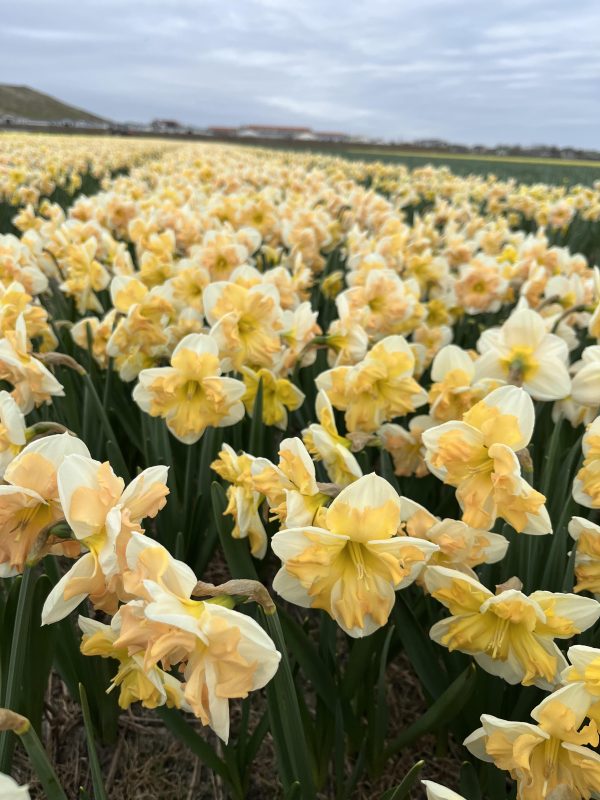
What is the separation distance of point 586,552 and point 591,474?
0.16 m

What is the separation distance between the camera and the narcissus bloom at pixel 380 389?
1693 millimetres

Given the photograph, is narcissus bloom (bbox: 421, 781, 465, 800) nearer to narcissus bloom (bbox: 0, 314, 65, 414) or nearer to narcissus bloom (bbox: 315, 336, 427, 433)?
narcissus bloom (bbox: 315, 336, 427, 433)

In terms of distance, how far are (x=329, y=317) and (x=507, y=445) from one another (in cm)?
241

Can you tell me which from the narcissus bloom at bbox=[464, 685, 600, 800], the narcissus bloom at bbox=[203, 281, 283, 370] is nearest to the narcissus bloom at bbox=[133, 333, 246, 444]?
the narcissus bloom at bbox=[203, 281, 283, 370]

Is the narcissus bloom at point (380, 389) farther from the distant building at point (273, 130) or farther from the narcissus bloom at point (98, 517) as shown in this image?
the distant building at point (273, 130)

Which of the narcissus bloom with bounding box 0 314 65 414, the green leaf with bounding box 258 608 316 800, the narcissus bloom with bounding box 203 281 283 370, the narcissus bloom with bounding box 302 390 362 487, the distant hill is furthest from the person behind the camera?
the distant hill

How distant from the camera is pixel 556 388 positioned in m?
1.70

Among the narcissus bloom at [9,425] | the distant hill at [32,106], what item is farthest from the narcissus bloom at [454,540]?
the distant hill at [32,106]

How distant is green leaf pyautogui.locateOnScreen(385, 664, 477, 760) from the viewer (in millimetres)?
1195

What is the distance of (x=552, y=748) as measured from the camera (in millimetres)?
946

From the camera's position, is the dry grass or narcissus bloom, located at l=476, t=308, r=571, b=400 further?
narcissus bloom, located at l=476, t=308, r=571, b=400

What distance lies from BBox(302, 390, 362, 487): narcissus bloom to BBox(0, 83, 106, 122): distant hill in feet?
276

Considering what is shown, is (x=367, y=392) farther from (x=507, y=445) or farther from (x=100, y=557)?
(x=100, y=557)

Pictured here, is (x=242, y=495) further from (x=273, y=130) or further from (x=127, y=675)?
(x=273, y=130)
